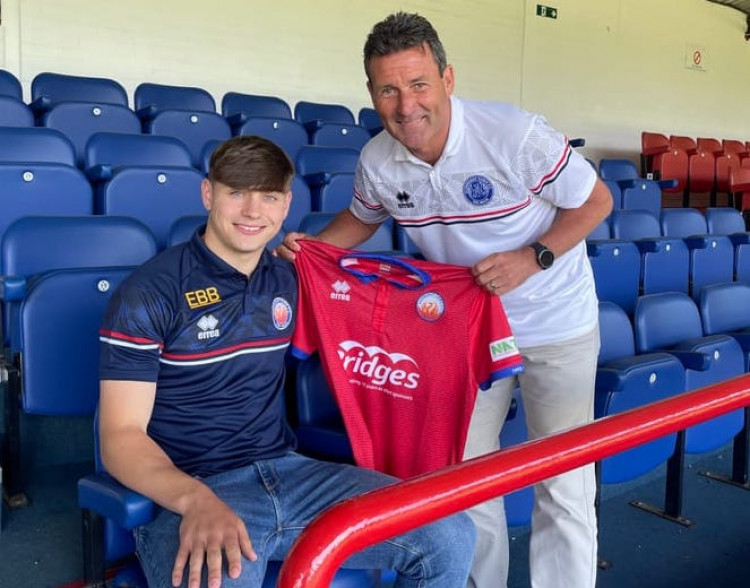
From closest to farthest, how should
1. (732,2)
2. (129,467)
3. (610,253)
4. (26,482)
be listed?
(129,467)
(26,482)
(610,253)
(732,2)

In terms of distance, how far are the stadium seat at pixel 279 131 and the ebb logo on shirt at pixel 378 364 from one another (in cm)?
304

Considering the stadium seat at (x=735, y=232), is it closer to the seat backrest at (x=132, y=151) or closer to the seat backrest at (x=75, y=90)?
the seat backrest at (x=132, y=151)

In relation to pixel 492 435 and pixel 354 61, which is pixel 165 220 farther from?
pixel 354 61

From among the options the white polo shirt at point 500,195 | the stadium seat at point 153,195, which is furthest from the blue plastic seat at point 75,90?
the white polo shirt at point 500,195

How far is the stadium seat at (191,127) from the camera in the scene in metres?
4.32

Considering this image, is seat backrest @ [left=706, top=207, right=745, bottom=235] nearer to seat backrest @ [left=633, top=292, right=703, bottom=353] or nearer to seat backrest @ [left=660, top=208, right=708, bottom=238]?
seat backrest @ [left=660, top=208, right=708, bottom=238]

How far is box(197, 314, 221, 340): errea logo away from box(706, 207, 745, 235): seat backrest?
4668 mm

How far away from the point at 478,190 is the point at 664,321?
1496mm

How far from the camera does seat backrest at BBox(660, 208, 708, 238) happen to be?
194 inches

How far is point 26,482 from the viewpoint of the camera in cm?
218

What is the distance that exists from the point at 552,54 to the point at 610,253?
534cm

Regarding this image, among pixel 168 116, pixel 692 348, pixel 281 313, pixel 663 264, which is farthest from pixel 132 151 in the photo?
pixel 663 264

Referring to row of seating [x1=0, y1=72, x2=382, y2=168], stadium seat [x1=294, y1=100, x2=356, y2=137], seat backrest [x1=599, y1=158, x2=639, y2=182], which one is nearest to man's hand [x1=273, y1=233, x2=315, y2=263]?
row of seating [x1=0, y1=72, x2=382, y2=168]

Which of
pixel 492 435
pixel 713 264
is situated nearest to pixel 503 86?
pixel 713 264
